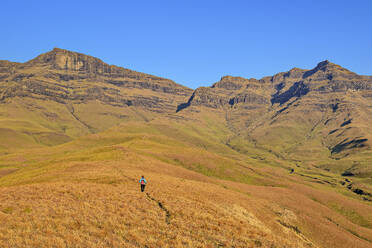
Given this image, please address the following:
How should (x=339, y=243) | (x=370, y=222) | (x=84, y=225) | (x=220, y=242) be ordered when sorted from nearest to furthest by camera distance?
(x=220, y=242), (x=84, y=225), (x=339, y=243), (x=370, y=222)

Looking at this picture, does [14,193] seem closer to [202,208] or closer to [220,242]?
[202,208]

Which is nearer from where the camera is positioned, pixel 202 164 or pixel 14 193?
pixel 14 193

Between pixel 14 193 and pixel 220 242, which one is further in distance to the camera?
pixel 14 193

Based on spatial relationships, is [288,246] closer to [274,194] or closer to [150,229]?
[150,229]

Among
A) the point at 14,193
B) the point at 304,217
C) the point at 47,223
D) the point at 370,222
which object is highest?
the point at 47,223

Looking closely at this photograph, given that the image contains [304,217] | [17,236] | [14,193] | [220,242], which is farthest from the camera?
[304,217]

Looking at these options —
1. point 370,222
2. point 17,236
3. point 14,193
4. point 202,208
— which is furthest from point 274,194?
point 17,236

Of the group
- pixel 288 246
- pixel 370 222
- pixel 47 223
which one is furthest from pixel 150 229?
pixel 370 222

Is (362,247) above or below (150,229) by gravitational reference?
below

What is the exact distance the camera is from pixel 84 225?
86.0 feet

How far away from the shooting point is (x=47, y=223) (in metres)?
25.9

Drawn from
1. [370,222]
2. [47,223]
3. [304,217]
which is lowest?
[370,222]

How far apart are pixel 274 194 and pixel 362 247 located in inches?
1390

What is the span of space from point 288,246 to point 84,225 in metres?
20.4
